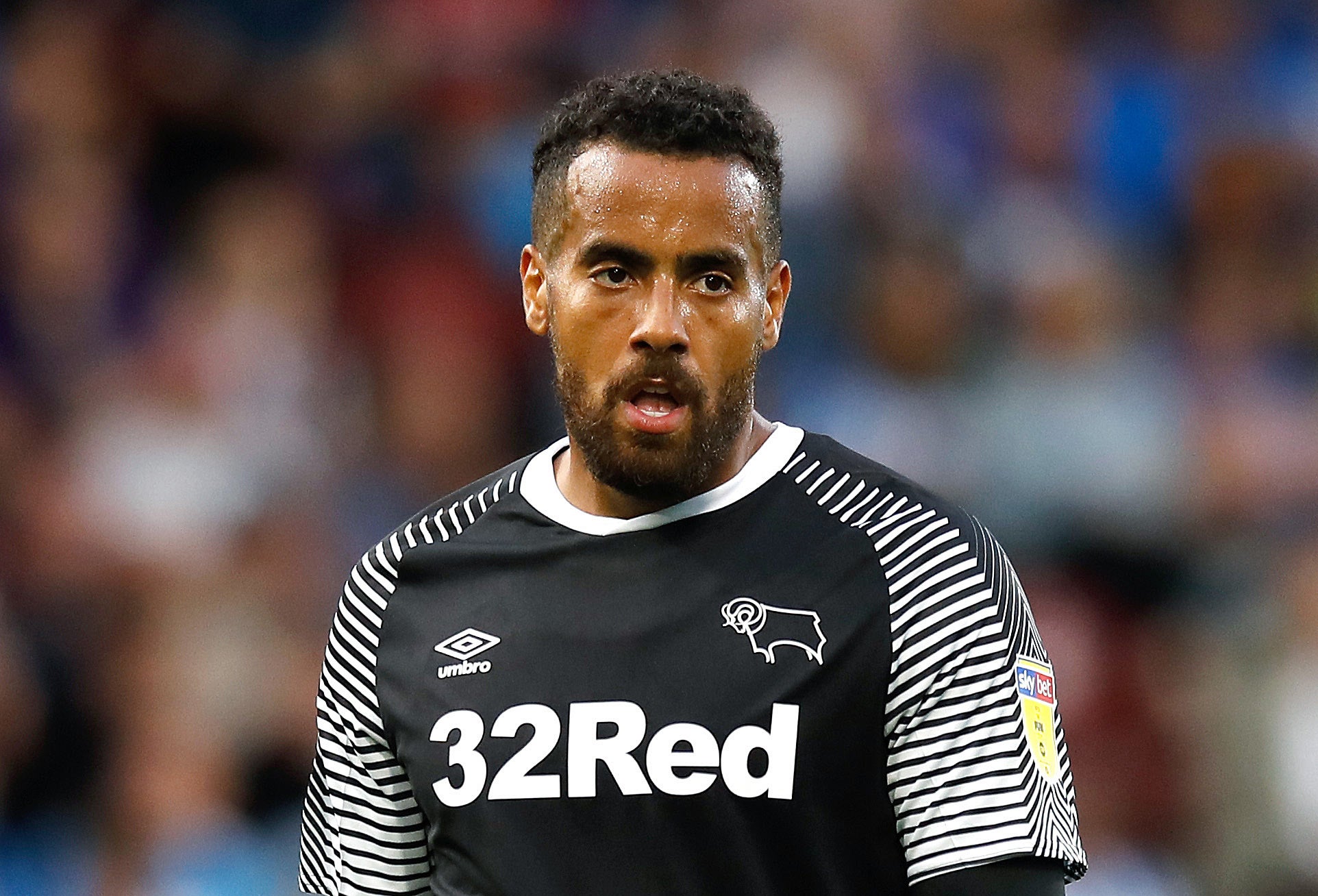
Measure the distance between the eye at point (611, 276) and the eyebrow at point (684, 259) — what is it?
0.01 metres

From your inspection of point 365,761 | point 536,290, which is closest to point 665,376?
point 536,290

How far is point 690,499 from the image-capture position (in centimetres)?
303

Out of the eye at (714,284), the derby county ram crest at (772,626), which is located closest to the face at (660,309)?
the eye at (714,284)

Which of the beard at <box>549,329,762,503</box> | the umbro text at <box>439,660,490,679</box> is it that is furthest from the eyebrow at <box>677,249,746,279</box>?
the umbro text at <box>439,660,490,679</box>

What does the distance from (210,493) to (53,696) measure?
92 cm

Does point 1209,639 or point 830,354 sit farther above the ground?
point 830,354

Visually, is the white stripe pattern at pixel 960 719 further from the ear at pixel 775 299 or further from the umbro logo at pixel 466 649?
the umbro logo at pixel 466 649

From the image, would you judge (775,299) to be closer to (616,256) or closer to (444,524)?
(616,256)

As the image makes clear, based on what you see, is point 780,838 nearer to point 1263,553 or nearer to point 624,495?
point 624,495

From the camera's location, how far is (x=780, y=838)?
276 centimetres

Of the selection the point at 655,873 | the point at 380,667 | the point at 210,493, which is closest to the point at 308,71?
the point at 210,493

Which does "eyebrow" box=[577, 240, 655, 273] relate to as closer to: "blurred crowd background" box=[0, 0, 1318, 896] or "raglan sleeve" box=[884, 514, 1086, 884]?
"raglan sleeve" box=[884, 514, 1086, 884]

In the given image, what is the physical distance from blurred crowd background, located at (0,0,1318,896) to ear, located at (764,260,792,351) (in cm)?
329

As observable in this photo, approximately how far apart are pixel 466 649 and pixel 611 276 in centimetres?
61
